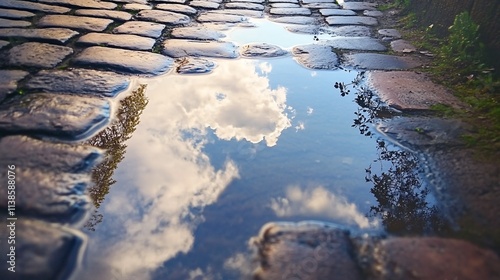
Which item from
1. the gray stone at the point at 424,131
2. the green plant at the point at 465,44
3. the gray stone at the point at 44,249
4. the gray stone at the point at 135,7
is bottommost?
the gray stone at the point at 44,249

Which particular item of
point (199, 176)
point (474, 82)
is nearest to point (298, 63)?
point (474, 82)

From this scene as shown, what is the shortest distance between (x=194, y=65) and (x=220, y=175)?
129 centimetres

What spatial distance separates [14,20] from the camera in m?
3.07

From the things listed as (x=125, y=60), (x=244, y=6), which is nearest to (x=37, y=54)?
(x=125, y=60)

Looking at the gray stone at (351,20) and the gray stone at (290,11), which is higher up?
the gray stone at (351,20)

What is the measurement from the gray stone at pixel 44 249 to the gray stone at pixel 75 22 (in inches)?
89.6

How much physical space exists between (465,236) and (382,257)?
316 mm

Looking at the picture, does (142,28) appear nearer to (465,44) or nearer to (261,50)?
(261,50)

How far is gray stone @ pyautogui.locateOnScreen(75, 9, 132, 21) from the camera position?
352cm

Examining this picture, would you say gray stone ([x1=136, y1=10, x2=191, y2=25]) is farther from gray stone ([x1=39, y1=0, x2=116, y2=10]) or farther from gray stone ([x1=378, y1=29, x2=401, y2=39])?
gray stone ([x1=378, y1=29, x2=401, y2=39])

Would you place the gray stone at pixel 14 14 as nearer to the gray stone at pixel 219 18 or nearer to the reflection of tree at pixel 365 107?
the gray stone at pixel 219 18

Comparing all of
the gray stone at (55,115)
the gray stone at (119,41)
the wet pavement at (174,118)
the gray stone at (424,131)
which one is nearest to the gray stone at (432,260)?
the wet pavement at (174,118)

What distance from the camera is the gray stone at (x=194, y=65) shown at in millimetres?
2604

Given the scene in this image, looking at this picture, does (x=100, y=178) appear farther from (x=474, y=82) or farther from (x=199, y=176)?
(x=474, y=82)
